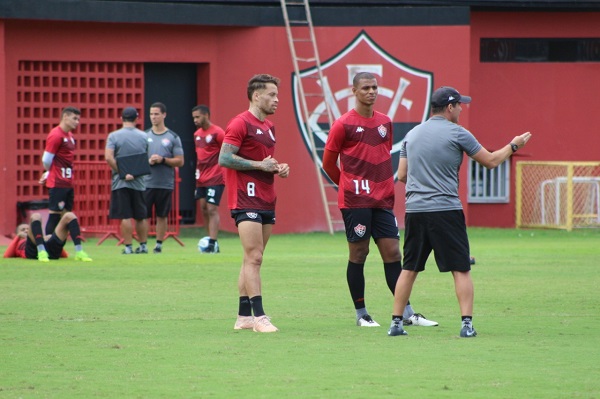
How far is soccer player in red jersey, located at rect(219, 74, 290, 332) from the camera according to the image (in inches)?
415

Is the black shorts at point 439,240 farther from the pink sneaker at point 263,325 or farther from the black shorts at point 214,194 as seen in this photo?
the black shorts at point 214,194

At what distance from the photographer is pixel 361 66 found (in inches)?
1028

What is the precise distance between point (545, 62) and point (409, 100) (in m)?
3.88

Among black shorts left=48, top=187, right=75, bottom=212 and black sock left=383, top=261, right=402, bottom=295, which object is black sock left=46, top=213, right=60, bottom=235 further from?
black sock left=383, top=261, right=402, bottom=295

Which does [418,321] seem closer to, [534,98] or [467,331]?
[467,331]

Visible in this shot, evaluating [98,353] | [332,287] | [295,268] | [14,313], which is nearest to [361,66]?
[295,268]

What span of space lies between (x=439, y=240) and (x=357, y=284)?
119cm

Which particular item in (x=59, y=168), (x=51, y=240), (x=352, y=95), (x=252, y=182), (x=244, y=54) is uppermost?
(x=244, y=54)

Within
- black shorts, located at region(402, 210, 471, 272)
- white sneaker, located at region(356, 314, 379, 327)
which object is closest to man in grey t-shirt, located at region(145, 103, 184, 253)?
white sneaker, located at region(356, 314, 379, 327)

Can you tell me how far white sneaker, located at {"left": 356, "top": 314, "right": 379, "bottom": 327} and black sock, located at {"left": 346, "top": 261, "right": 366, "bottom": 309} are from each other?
0.34 feet

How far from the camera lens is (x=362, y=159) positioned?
36.0ft

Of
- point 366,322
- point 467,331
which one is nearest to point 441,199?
point 467,331

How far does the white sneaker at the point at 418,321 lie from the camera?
35.6 ft

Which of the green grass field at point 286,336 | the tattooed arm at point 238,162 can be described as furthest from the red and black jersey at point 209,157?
the tattooed arm at point 238,162
